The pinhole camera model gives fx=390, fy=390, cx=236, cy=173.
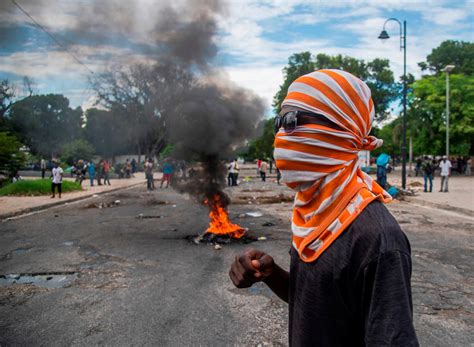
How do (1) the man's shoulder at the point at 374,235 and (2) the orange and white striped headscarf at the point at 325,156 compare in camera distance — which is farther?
(2) the orange and white striped headscarf at the point at 325,156

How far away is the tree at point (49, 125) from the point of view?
5159 centimetres

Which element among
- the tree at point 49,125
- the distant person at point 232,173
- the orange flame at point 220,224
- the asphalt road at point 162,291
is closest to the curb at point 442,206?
the asphalt road at point 162,291

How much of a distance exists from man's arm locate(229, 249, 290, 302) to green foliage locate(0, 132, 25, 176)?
17.8 metres

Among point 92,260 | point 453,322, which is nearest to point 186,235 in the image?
point 92,260

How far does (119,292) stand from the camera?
455 centimetres

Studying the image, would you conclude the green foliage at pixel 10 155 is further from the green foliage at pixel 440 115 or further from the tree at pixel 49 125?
the tree at pixel 49 125

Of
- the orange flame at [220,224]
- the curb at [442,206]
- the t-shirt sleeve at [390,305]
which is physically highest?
the t-shirt sleeve at [390,305]

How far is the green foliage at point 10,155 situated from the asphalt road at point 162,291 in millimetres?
9014

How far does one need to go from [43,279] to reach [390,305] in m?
5.23

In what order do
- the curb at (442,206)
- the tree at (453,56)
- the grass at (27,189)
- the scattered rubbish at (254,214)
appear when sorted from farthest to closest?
the tree at (453,56)
the grass at (27,189)
the curb at (442,206)
the scattered rubbish at (254,214)

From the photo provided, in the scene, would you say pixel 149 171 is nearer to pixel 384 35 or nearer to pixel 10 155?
pixel 10 155

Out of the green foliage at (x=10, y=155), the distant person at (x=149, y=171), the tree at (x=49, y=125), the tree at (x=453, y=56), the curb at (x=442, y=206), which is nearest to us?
the curb at (x=442, y=206)

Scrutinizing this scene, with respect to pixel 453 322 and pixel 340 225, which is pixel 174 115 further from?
pixel 340 225

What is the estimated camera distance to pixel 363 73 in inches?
1679
